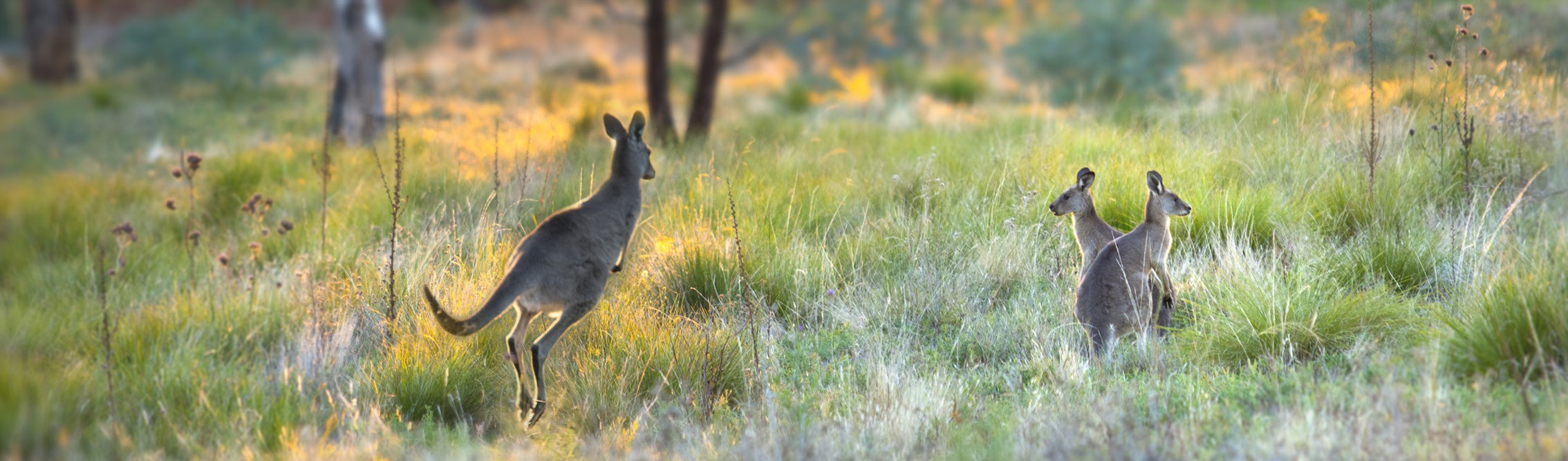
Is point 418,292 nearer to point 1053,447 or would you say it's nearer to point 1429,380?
point 1053,447

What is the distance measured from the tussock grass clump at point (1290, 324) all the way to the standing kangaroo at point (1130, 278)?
9.1 inches

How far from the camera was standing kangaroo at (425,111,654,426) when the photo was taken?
4.00 meters

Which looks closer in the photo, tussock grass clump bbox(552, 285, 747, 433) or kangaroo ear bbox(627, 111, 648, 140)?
kangaroo ear bbox(627, 111, 648, 140)

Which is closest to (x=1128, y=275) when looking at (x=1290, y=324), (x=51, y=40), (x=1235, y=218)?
(x=1290, y=324)

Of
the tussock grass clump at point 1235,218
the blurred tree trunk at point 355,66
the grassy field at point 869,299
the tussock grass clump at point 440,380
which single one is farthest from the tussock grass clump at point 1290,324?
the blurred tree trunk at point 355,66

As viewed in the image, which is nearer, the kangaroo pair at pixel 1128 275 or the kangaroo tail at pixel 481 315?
the kangaroo tail at pixel 481 315

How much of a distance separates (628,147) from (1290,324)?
272 centimetres

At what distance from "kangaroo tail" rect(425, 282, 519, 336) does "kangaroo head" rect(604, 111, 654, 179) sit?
0.78 m

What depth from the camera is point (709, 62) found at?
11.5m

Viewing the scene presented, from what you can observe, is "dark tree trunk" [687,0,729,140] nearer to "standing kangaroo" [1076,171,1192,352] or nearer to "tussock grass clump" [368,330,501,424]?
"tussock grass clump" [368,330,501,424]

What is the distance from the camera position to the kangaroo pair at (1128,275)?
487cm

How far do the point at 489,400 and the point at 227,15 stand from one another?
77.2 ft

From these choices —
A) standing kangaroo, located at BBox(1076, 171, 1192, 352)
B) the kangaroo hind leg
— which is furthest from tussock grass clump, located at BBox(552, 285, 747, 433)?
standing kangaroo, located at BBox(1076, 171, 1192, 352)

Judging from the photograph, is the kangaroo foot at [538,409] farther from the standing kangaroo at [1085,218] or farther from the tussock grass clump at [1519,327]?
the tussock grass clump at [1519,327]
